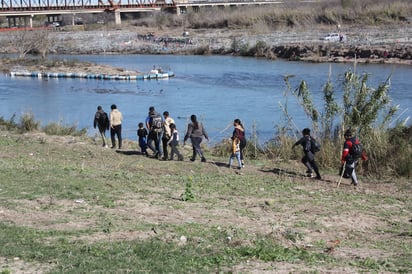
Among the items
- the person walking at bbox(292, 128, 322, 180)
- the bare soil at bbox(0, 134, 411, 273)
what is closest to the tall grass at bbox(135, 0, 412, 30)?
the person walking at bbox(292, 128, 322, 180)

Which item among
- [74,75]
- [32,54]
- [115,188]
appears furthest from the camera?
[32,54]

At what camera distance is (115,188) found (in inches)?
547

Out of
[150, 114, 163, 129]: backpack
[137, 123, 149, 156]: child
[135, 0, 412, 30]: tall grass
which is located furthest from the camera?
[135, 0, 412, 30]: tall grass

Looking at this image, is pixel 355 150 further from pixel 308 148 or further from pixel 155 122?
pixel 155 122

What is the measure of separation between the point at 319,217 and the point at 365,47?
50.8 meters

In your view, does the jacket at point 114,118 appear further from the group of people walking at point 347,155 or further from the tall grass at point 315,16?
the tall grass at point 315,16

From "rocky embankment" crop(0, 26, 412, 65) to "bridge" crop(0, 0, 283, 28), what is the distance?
943 cm

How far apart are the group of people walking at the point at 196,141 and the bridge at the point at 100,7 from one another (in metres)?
81.5

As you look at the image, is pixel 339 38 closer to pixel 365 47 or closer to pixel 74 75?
pixel 365 47

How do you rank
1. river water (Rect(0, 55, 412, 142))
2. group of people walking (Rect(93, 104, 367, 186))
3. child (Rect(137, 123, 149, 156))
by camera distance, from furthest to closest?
river water (Rect(0, 55, 412, 142)) → child (Rect(137, 123, 149, 156)) → group of people walking (Rect(93, 104, 367, 186))

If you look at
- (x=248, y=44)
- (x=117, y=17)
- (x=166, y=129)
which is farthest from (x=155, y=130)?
(x=117, y=17)

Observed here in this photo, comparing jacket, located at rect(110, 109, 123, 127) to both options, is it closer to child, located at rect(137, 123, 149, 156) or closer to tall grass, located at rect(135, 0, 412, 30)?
child, located at rect(137, 123, 149, 156)

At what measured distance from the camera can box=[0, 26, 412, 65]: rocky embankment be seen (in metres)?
59.5

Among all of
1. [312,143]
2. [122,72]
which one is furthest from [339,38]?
[312,143]
